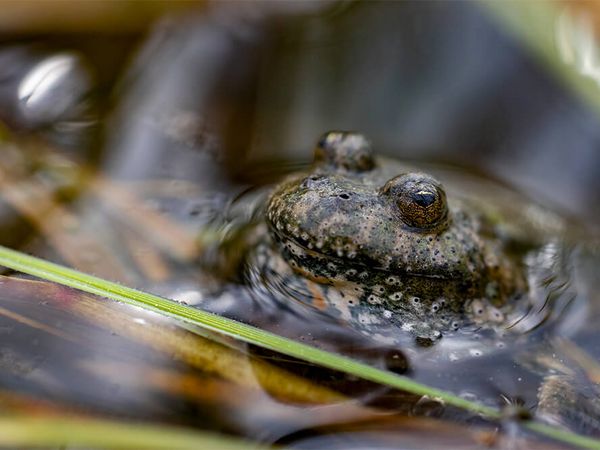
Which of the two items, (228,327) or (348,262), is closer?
(228,327)

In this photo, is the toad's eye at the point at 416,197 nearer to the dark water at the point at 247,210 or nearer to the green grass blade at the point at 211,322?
the dark water at the point at 247,210

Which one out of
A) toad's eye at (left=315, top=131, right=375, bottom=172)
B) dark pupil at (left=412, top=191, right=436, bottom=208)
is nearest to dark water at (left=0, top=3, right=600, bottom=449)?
toad's eye at (left=315, top=131, right=375, bottom=172)

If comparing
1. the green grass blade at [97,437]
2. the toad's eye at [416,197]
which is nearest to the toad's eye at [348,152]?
the toad's eye at [416,197]

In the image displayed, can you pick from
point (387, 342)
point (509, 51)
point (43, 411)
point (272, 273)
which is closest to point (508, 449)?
point (387, 342)

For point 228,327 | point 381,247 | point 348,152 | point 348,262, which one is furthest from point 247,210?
point 228,327

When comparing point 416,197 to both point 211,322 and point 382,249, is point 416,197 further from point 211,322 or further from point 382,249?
point 211,322

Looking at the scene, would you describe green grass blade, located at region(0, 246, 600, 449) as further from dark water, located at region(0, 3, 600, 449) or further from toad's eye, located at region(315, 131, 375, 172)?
toad's eye, located at region(315, 131, 375, 172)

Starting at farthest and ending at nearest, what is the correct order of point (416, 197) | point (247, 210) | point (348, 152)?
point (247, 210), point (348, 152), point (416, 197)
